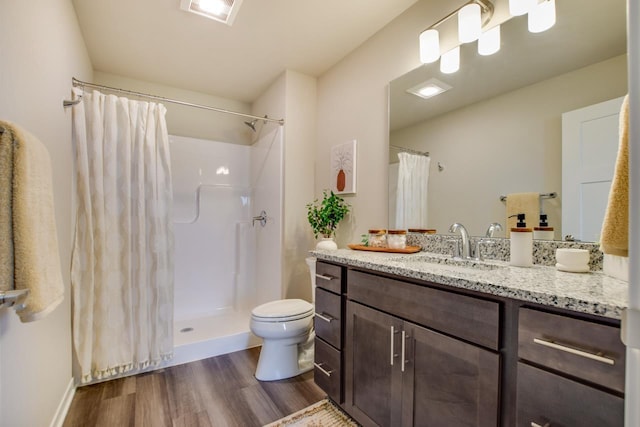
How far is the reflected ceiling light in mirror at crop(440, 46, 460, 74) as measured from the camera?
1.59 m

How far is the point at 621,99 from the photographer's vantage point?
1058 millimetres

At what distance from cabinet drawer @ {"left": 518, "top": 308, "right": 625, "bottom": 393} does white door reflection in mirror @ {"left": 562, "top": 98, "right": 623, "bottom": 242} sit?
0.59m

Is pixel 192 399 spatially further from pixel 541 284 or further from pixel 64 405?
pixel 541 284

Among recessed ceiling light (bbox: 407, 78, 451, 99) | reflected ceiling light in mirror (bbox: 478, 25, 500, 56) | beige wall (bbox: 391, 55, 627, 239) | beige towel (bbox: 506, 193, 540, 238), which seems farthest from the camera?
recessed ceiling light (bbox: 407, 78, 451, 99)

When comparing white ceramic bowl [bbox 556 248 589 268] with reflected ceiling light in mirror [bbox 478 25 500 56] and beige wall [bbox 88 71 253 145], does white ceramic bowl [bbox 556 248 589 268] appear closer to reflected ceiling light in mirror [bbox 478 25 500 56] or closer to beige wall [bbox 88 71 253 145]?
reflected ceiling light in mirror [bbox 478 25 500 56]

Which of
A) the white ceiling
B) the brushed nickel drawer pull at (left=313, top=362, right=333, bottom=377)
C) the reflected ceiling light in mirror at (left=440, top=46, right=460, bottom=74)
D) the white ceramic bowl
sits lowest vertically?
the brushed nickel drawer pull at (left=313, top=362, right=333, bottom=377)

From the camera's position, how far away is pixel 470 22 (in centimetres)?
145

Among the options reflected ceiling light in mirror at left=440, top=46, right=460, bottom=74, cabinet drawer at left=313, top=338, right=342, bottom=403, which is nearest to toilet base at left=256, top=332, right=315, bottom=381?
cabinet drawer at left=313, top=338, right=342, bottom=403

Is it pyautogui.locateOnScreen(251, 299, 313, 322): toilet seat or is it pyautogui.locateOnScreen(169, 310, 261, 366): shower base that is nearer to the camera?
pyautogui.locateOnScreen(251, 299, 313, 322): toilet seat

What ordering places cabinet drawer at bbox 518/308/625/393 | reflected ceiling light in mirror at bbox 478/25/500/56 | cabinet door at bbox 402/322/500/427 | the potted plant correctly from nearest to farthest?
1. cabinet drawer at bbox 518/308/625/393
2. cabinet door at bbox 402/322/500/427
3. reflected ceiling light in mirror at bbox 478/25/500/56
4. the potted plant

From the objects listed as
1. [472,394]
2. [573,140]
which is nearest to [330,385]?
[472,394]

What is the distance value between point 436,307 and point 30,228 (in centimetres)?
124

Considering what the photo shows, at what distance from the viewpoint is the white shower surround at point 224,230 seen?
2.70 meters

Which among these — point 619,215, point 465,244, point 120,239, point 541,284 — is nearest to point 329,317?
point 465,244
